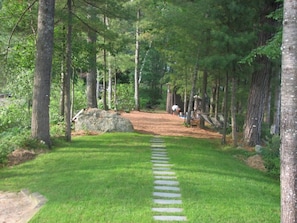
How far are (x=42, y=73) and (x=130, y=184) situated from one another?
456 centimetres

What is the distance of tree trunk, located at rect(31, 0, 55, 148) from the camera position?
9.42 metres

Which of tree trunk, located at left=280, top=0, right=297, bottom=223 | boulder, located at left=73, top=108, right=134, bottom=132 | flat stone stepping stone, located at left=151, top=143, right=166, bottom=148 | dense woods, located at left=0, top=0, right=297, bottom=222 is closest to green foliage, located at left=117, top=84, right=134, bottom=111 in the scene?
dense woods, located at left=0, top=0, right=297, bottom=222

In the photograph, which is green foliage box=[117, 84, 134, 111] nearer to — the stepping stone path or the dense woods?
the dense woods

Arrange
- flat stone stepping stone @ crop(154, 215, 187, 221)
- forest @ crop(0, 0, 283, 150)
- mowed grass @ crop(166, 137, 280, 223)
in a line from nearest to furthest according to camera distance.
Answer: flat stone stepping stone @ crop(154, 215, 187, 221) < mowed grass @ crop(166, 137, 280, 223) < forest @ crop(0, 0, 283, 150)

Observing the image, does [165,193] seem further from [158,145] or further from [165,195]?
[158,145]

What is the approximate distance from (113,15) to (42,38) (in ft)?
8.48

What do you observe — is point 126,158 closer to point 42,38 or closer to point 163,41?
point 42,38

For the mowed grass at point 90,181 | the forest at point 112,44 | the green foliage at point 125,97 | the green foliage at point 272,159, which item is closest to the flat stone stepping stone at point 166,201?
the mowed grass at point 90,181

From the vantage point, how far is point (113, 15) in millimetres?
11156

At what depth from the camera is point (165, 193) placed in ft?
19.6

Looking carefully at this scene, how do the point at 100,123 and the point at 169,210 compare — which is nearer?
the point at 169,210

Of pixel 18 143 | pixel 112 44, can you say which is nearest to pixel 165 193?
pixel 18 143

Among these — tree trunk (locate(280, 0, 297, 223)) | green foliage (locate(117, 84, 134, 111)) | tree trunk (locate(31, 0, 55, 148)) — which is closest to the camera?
tree trunk (locate(280, 0, 297, 223))

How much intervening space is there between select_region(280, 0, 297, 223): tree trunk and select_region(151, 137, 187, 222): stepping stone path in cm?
168
